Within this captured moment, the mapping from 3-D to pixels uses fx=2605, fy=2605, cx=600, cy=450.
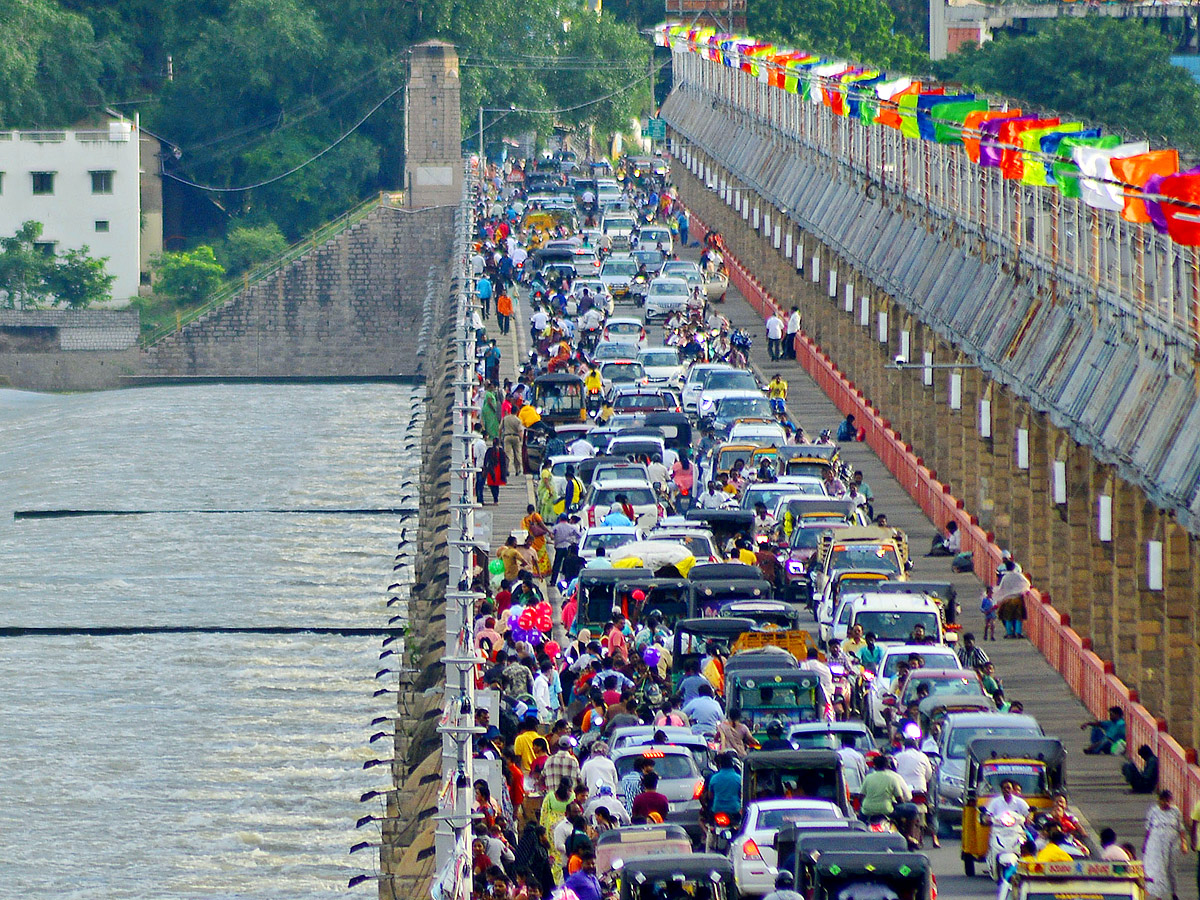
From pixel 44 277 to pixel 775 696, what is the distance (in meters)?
83.8

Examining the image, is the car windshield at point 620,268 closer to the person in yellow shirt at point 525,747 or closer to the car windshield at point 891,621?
the car windshield at point 891,621

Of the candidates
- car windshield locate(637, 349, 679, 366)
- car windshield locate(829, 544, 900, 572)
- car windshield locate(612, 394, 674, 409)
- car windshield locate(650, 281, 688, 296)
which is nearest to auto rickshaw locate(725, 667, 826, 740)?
car windshield locate(829, 544, 900, 572)

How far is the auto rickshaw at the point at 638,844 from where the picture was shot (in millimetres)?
22312

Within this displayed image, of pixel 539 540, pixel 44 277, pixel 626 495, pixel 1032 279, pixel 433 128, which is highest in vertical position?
pixel 433 128

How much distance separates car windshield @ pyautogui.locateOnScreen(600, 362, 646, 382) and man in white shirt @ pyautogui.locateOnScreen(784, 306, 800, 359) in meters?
9.62

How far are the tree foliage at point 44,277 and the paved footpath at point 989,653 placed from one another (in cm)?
4615

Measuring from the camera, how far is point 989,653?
36031 millimetres

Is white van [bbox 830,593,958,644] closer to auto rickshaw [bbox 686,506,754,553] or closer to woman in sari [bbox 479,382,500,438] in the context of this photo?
auto rickshaw [bbox 686,506,754,553]

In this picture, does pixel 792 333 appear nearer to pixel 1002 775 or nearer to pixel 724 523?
pixel 724 523

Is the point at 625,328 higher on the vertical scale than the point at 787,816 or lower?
higher

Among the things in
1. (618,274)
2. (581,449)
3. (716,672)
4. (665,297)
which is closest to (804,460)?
(581,449)

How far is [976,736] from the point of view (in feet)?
86.4

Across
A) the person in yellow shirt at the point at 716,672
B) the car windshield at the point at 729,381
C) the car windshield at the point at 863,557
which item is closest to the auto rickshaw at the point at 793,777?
the person in yellow shirt at the point at 716,672

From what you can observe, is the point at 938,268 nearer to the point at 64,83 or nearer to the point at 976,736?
the point at 976,736
